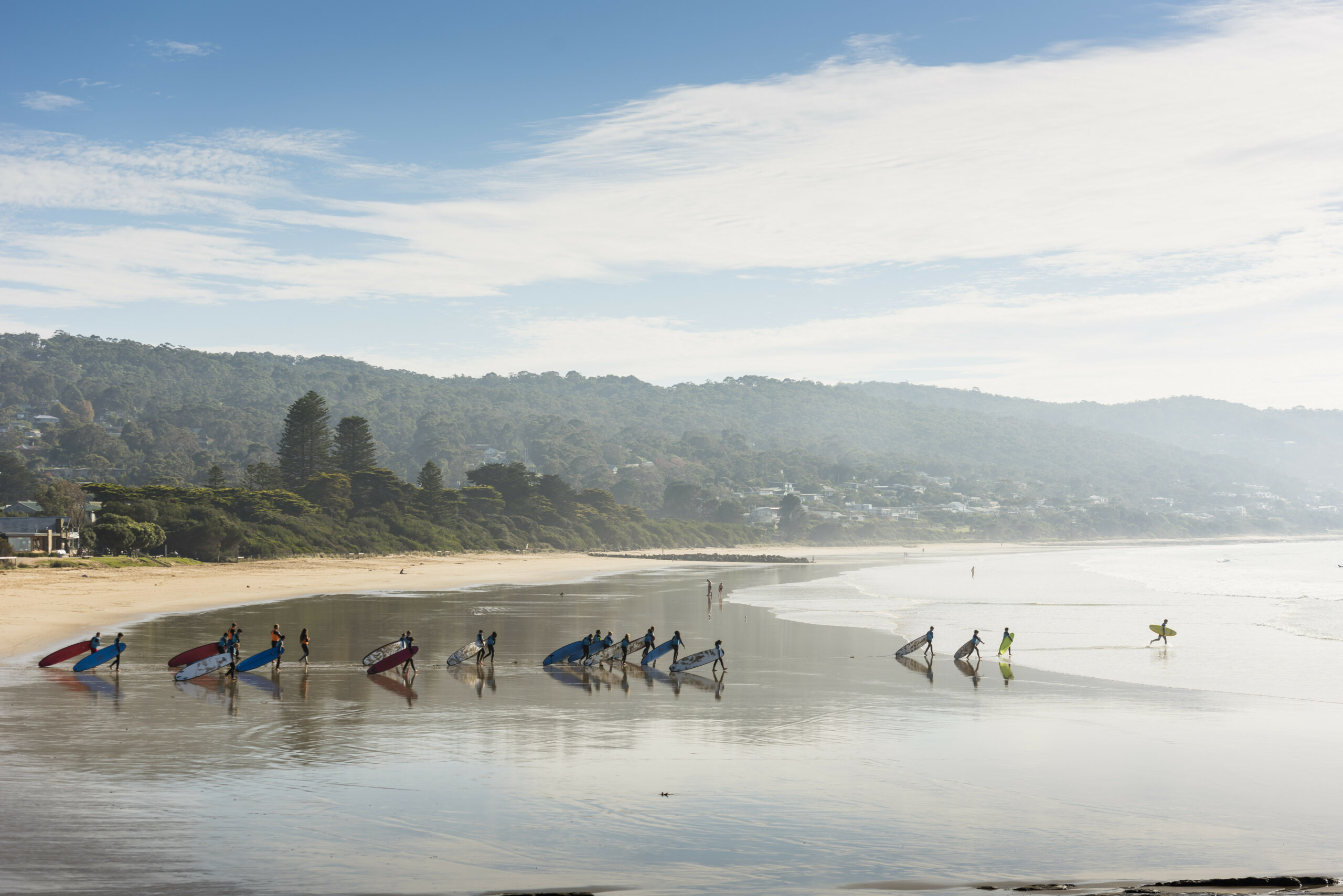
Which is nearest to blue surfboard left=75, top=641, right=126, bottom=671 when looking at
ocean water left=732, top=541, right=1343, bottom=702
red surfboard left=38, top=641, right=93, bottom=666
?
red surfboard left=38, top=641, right=93, bottom=666

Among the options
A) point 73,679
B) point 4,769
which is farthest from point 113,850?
point 73,679

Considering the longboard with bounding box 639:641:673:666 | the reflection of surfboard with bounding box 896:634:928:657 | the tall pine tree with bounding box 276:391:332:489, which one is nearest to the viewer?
the longboard with bounding box 639:641:673:666

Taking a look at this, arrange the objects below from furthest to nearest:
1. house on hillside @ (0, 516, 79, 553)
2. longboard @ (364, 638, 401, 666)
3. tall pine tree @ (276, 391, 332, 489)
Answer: tall pine tree @ (276, 391, 332, 489) → house on hillside @ (0, 516, 79, 553) → longboard @ (364, 638, 401, 666)

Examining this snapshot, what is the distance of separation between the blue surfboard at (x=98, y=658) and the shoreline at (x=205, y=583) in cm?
367

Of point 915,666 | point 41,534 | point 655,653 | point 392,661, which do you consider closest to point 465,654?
point 392,661

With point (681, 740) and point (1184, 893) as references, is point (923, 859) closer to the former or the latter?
point (1184, 893)

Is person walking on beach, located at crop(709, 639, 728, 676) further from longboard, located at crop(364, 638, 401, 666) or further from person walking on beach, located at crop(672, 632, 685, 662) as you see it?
longboard, located at crop(364, 638, 401, 666)

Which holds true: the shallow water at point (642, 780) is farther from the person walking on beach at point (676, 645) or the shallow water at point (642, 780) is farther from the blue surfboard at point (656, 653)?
the blue surfboard at point (656, 653)

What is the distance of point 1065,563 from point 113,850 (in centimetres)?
10587

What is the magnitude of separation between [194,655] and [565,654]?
9490 mm

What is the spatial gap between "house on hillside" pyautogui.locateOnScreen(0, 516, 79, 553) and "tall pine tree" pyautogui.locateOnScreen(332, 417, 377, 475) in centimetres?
4378

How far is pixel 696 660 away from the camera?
26.5 metres

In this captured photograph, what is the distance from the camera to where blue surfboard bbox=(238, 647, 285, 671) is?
24.1 m

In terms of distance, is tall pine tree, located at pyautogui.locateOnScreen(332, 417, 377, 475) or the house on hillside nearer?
the house on hillside
